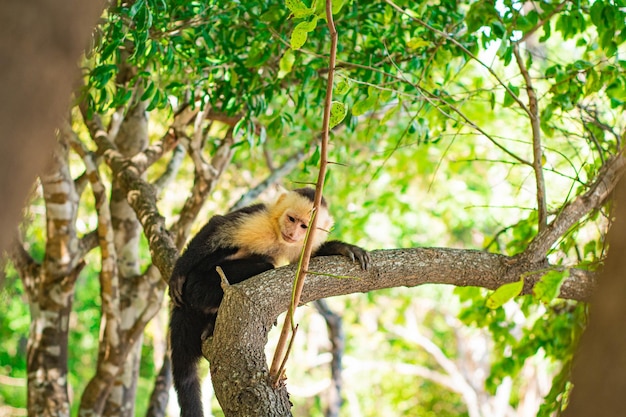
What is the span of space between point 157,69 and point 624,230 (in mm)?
3150

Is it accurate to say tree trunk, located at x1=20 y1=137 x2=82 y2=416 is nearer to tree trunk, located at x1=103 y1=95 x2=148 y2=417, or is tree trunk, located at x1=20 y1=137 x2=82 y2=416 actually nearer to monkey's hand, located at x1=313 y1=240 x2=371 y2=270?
tree trunk, located at x1=103 y1=95 x2=148 y2=417

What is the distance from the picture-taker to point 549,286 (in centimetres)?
143

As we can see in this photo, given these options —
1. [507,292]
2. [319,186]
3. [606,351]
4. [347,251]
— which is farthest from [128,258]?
[606,351]

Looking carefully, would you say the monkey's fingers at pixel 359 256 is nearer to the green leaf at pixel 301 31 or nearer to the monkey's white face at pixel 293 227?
the monkey's white face at pixel 293 227

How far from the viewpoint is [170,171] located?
485 centimetres

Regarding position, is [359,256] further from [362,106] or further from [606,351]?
[606,351]

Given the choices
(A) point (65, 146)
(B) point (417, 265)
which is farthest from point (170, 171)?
(B) point (417, 265)

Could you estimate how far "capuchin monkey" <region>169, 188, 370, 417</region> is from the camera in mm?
2869

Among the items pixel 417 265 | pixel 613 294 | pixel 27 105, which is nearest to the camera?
pixel 27 105

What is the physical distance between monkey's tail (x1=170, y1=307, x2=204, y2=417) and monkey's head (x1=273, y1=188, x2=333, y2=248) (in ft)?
1.92

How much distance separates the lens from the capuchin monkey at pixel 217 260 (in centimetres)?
287

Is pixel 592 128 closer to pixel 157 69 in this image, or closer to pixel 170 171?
pixel 157 69

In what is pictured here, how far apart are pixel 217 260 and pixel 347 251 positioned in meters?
0.73

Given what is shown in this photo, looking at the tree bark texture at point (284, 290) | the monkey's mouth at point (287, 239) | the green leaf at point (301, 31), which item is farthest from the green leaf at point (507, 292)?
the monkey's mouth at point (287, 239)
